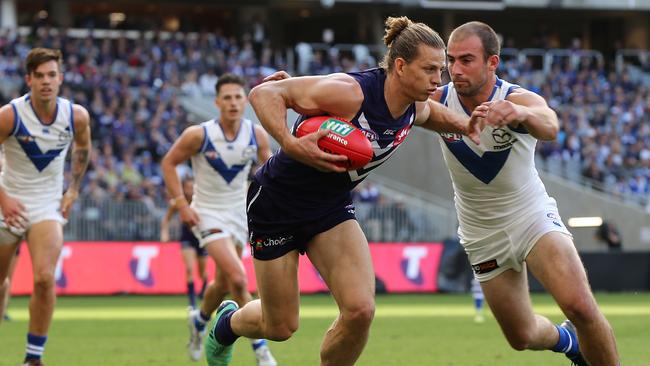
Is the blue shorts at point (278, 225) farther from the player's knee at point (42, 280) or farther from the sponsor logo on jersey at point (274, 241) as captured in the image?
the player's knee at point (42, 280)

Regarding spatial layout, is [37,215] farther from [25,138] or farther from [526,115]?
[526,115]

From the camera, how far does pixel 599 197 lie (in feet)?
110

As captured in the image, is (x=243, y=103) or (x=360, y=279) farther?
(x=243, y=103)

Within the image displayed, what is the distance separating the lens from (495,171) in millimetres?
8445

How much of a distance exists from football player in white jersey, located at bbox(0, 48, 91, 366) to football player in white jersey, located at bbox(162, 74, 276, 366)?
1.41m

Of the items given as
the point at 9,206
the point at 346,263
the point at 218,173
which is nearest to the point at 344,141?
the point at 346,263

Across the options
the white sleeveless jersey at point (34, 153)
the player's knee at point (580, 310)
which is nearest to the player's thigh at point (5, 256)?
the white sleeveless jersey at point (34, 153)

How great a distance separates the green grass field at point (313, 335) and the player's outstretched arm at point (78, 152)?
1.62 meters

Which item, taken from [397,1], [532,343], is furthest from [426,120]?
[397,1]

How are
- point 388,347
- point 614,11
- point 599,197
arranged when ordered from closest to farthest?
point 388,347 < point 599,197 < point 614,11

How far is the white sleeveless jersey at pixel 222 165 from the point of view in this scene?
1226 centimetres

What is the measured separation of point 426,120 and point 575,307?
1.57 m

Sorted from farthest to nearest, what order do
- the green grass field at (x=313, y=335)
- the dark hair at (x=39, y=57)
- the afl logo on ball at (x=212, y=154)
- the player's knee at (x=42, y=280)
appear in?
the afl logo on ball at (x=212, y=154) < the green grass field at (x=313, y=335) < the dark hair at (x=39, y=57) < the player's knee at (x=42, y=280)

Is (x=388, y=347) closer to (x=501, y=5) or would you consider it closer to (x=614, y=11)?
(x=501, y=5)
